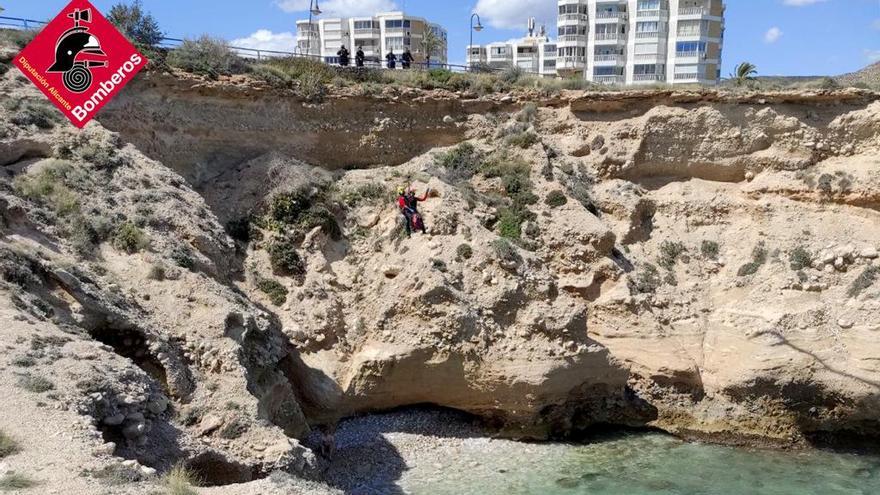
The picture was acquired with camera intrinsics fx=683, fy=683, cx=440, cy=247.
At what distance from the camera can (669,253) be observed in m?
19.6

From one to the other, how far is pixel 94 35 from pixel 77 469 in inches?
489

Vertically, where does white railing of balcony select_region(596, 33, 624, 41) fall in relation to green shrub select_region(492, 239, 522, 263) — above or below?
above

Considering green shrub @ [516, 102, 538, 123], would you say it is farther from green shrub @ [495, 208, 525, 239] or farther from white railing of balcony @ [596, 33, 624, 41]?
white railing of balcony @ [596, 33, 624, 41]

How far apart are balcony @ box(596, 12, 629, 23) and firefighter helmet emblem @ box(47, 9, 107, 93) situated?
141 ft

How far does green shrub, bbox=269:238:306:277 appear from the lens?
16.6 meters

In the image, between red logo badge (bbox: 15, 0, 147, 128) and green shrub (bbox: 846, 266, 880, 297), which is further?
green shrub (bbox: 846, 266, 880, 297)

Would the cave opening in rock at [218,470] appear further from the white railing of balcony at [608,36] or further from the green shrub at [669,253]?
the white railing of balcony at [608,36]

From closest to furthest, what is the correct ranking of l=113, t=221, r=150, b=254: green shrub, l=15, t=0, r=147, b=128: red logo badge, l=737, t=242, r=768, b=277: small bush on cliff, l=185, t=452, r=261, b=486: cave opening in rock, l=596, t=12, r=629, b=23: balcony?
l=185, t=452, r=261, b=486: cave opening in rock < l=113, t=221, r=150, b=254: green shrub < l=15, t=0, r=147, b=128: red logo badge < l=737, t=242, r=768, b=277: small bush on cliff < l=596, t=12, r=629, b=23: balcony

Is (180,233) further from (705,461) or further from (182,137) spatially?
(705,461)

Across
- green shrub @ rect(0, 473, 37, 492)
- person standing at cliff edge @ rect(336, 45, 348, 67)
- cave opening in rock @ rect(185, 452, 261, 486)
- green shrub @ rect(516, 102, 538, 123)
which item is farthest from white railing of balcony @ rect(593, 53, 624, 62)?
green shrub @ rect(0, 473, 37, 492)

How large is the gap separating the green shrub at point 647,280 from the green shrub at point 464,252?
463cm

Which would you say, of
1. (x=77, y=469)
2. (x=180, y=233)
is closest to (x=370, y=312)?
(x=180, y=233)

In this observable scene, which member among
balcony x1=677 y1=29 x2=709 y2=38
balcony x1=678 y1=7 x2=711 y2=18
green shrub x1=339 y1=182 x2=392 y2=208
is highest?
balcony x1=678 y1=7 x2=711 y2=18

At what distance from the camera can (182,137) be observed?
18125mm
